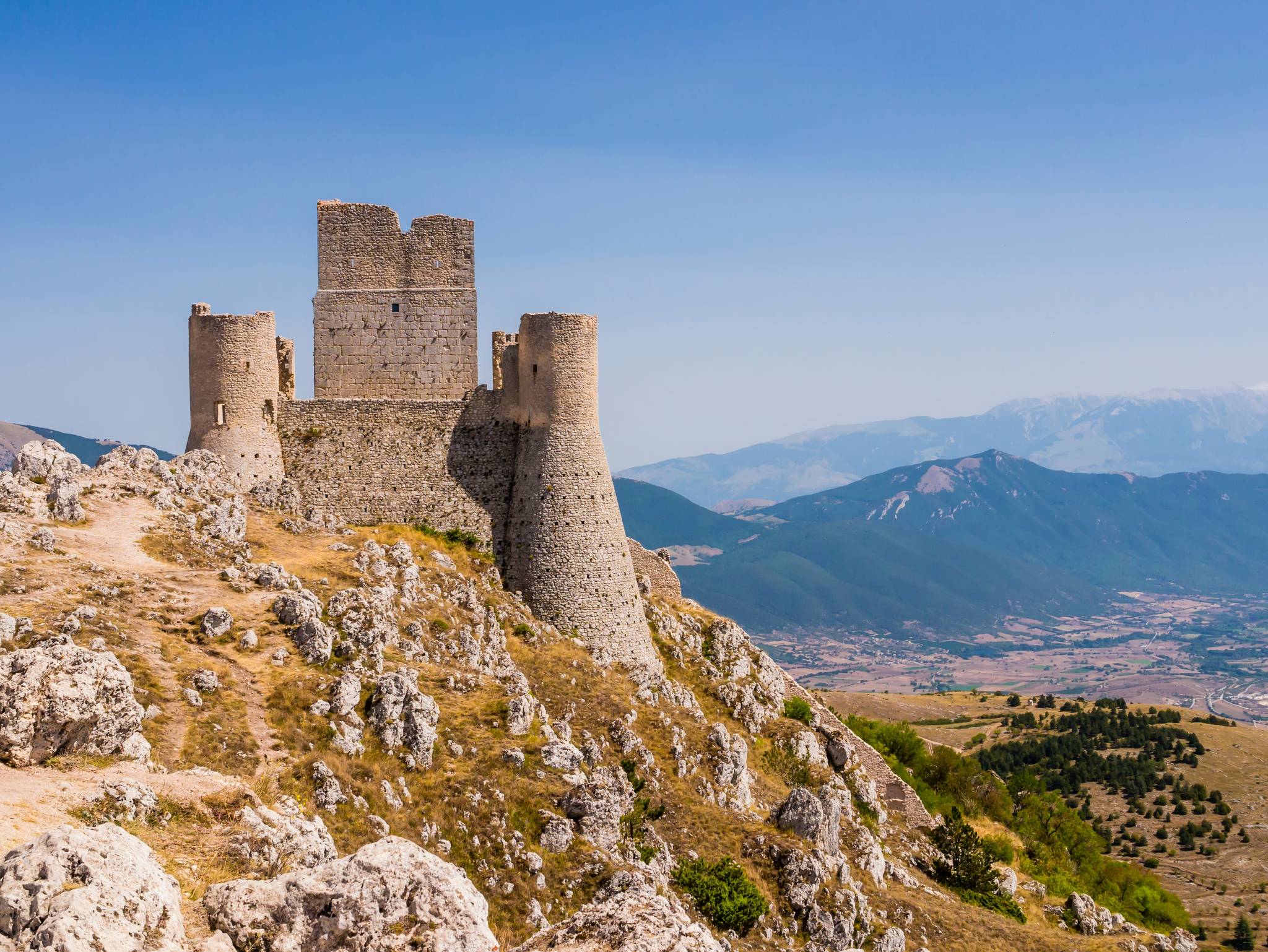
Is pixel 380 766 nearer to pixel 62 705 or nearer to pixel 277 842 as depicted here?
pixel 62 705

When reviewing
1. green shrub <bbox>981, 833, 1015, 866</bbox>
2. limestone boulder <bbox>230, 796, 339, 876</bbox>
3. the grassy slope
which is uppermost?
limestone boulder <bbox>230, 796, 339, 876</bbox>

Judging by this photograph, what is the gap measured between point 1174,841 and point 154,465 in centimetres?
9519

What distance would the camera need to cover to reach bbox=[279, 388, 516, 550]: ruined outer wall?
161 ft

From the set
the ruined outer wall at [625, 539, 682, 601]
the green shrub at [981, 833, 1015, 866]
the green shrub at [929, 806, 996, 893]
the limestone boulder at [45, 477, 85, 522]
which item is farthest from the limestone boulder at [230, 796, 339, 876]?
the green shrub at [981, 833, 1015, 866]

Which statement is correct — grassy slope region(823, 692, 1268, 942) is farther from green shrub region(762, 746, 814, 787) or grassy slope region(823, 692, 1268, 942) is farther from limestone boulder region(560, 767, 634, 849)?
limestone boulder region(560, 767, 634, 849)

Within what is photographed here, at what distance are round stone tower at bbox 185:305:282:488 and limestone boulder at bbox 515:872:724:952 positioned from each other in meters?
36.4

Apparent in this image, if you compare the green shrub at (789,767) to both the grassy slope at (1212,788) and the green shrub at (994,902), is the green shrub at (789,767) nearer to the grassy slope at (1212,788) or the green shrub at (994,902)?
the green shrub at (994,902)

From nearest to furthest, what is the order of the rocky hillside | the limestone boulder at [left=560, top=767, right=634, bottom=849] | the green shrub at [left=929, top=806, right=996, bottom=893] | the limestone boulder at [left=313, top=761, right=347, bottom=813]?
the rocky hillside, the limestone boulder at [left=313, top=761, right=347, bottom=813], the limestone boulder at [left=560, top=767, right=634, bottom=849], the green shrub at [left=929, top=806, right=996, bottom=893]

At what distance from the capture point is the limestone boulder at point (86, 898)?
12.8 metres

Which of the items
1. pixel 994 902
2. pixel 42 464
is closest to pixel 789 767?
pixel 994 902

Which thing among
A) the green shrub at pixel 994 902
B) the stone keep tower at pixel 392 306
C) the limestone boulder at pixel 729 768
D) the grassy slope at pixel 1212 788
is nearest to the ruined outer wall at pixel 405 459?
the stone keep tower at pixel 392 306

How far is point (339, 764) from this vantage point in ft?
103

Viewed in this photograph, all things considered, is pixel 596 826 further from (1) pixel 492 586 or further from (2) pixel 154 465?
(2) pixel 154 465

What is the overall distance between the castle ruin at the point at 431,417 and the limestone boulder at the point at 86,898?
3347 cm
